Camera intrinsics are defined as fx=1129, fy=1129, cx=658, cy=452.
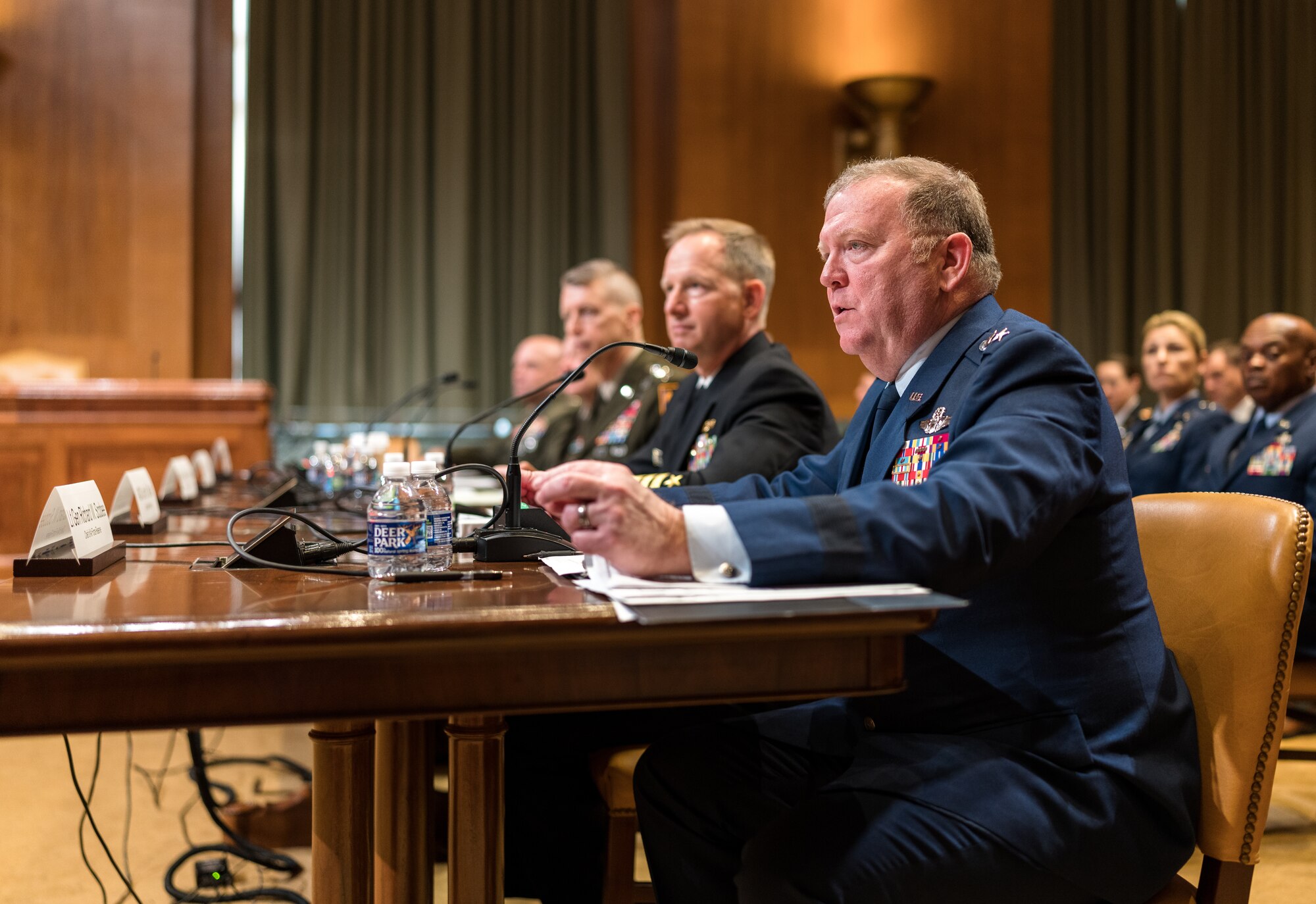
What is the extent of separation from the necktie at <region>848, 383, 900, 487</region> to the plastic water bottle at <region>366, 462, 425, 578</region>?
0.61 metres

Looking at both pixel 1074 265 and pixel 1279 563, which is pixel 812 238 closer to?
pixel 1074 265

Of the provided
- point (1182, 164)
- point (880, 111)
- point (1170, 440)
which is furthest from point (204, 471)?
point (1182, 164)

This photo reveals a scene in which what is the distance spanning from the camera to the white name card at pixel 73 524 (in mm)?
1318

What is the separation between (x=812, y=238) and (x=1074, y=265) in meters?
2.13

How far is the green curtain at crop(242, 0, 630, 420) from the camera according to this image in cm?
655

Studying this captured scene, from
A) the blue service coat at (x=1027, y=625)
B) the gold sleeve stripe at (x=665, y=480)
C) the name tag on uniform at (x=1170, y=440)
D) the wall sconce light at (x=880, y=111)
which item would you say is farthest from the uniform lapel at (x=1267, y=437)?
the wall sconce light at (x=880, y=111)

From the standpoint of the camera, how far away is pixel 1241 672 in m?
1.27

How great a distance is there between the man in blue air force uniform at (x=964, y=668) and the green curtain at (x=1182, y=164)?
6520 millimetres

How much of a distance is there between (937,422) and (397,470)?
2.19 ft

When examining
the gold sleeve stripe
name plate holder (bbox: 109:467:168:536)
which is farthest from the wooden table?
the gold sleeve stripe

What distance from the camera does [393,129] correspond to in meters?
6.62

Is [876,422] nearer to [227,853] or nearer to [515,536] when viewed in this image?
[515,536]

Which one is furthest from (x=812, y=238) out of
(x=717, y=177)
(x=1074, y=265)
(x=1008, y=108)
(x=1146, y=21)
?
(x=1146, y=21)

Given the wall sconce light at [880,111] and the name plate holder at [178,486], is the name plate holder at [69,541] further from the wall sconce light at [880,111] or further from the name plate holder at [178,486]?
the wall sconce light at [880,111]
